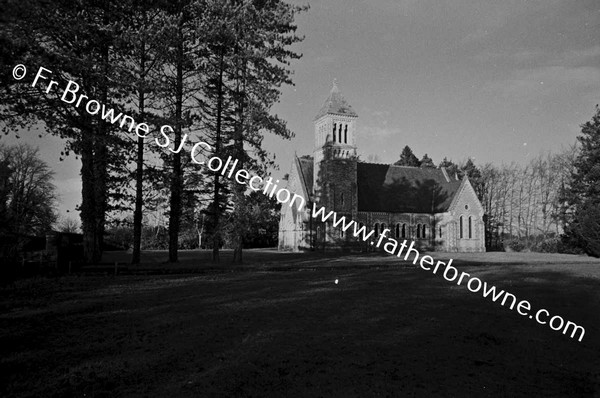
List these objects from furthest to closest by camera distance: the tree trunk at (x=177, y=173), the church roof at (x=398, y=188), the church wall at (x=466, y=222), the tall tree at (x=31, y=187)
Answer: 1. the church wall at (x=466, y=222)
2. the church roof at (x=398, y=188)
3. the tall tree at (x=31, y=187)
4. the tree trunk at (x=177, y=173)

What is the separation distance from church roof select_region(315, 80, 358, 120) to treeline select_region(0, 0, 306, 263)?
831 inches

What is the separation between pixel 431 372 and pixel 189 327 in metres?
5.22

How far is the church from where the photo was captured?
4869 centimetres

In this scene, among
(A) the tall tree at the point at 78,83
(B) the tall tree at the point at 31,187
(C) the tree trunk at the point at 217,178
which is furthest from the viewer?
(B) the tall tree at the point at 31,187

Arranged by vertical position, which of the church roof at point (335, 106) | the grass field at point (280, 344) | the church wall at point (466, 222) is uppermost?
Result: the church roof at point (335, 106)

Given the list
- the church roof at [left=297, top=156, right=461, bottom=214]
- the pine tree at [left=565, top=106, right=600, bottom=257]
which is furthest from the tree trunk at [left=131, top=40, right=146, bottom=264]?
the pine tree at [left=565, top=106, right=600, bottom=257]

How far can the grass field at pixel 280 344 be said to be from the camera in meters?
7.04

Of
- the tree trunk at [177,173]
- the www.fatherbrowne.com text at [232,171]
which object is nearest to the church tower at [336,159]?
the www.fatherbrowne.com text at [232,171]

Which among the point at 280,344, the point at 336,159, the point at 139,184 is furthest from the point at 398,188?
the point at 280,344

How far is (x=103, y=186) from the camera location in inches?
899

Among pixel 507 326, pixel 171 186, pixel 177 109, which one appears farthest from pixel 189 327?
pixel 177 109

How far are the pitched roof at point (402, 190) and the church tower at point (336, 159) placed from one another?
137 inches

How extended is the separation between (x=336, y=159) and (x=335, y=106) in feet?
20.1

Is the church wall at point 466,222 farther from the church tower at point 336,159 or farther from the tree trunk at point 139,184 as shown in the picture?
the tree trunk at point 139,184
